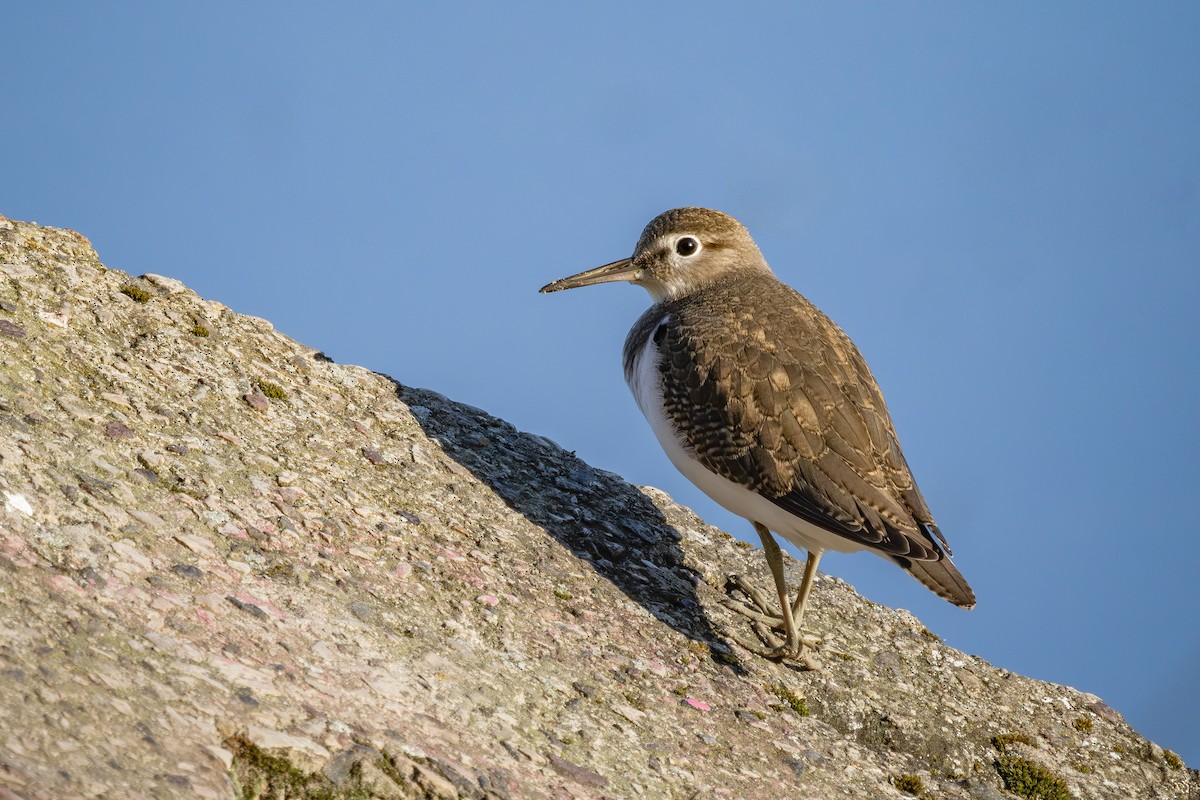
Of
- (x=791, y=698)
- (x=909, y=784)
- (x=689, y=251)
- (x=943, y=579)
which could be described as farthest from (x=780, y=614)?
(x=689, y=251)

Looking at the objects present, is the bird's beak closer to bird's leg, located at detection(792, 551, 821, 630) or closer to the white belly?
the white belly

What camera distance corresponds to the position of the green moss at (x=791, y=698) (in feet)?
25.5

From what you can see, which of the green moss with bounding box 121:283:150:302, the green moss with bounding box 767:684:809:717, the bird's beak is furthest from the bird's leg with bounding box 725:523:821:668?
the green moss with bounding box 121:283:150:302

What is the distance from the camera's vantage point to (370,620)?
21.7 feet

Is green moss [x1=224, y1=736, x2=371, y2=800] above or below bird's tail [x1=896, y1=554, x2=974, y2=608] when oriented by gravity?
below

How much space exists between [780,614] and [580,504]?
189 cm

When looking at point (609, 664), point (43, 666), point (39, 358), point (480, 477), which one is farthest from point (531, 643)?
point (39, 358)

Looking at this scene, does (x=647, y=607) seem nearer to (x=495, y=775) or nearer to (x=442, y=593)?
(x=442, y=593)

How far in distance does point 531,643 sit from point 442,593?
673 mm

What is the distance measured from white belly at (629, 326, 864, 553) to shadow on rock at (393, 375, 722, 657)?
75cm

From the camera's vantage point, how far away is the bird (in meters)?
8.01

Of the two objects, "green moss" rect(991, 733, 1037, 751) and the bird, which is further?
"green moss" rect(991, 733, 1037, 751)

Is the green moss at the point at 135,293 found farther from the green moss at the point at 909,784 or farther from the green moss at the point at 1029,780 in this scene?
the green moss at the point at 1029,780

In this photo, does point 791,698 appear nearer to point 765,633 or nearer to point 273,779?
point 765,633
